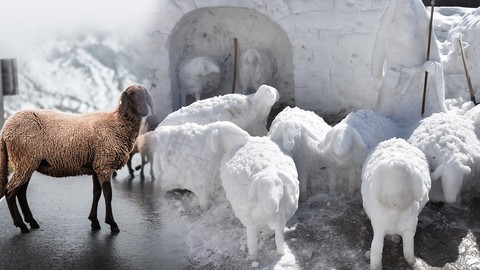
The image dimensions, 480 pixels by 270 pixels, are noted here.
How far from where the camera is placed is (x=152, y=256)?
Answer: 4180mm

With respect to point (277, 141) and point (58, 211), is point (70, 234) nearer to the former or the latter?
point (58, 211)

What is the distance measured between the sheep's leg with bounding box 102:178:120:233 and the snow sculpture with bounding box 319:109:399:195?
5.84 feet

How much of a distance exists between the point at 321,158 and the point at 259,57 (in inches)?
108

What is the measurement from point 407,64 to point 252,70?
235 cm

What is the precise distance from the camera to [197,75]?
7.13 m

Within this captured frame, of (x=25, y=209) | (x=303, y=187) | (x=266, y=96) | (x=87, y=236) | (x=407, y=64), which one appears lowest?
(x=87, y=236)

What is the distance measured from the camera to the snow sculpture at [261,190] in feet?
12.7

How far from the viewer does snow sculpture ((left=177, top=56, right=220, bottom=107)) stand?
23.4 feet

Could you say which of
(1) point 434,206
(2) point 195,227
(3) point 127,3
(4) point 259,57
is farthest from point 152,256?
(3) point 127,3

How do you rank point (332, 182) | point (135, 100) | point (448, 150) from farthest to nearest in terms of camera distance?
point (332, 182)
point (448, 150)
point (135, 100)

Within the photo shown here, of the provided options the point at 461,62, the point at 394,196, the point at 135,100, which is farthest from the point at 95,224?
the point at 461,62

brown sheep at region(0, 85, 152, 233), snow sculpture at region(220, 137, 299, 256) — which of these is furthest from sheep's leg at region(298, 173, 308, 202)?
brown sheep at region(0, 85, 152, 233)

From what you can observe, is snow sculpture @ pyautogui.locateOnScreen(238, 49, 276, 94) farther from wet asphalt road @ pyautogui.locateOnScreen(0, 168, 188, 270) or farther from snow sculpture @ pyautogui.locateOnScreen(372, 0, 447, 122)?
wet asphalt road @ pyautogui.locateOnScreen(0, 168, 188, 270)

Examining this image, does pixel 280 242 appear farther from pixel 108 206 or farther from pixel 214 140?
pixel 108 206
